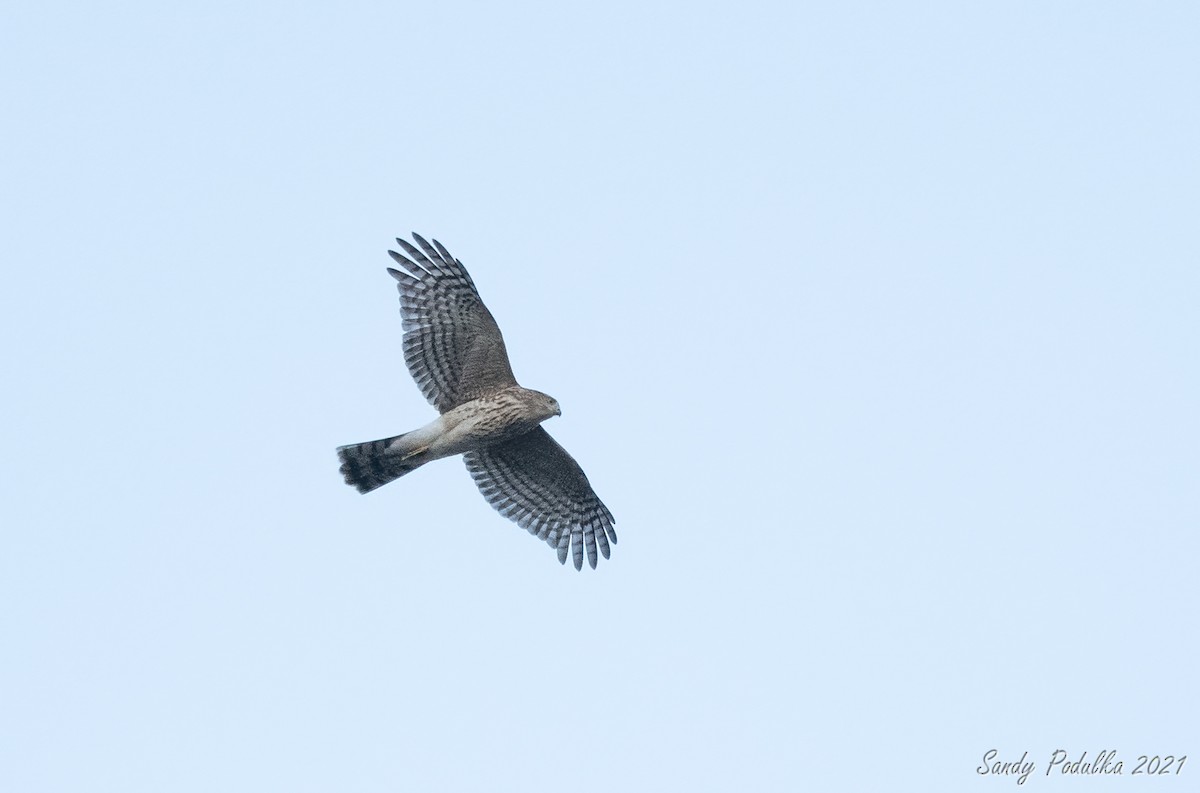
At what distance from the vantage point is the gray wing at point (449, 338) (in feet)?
45.3

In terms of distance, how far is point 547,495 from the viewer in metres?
15.0

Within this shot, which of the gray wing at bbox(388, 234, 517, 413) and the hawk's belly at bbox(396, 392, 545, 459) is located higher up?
the gray wing at bbox(388, 234, 517, 413)

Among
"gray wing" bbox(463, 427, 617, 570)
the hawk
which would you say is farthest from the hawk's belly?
"gray wing" bbox(463, 427, 617, 570)

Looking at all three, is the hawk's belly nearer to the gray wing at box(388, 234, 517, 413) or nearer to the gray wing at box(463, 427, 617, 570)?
the gray wing at box(388, 234, 517, 413)

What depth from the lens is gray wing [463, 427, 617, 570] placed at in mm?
14617

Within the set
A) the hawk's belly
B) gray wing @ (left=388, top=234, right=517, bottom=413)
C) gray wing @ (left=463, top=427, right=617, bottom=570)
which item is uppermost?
gray wing @ (left=388, top=234, right=517, bottom=413)

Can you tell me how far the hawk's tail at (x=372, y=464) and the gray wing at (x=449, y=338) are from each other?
25.4 inches

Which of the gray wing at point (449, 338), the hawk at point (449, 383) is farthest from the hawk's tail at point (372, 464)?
the gray wing at point (449, 338)

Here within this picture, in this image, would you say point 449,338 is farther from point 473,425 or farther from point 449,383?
point 473,425

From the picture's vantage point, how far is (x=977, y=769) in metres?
12.1

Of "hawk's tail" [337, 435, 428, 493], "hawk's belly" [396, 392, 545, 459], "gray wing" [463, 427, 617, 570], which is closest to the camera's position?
"hawk's belly" [396, 392, 545, 459]

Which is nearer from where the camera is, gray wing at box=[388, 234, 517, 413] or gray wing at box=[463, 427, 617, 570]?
gray wing at box=[388, 234, 517, 413]

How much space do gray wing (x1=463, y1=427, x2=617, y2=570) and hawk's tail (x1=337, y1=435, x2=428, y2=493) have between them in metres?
0.86

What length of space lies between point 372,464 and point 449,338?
59.0 inches
